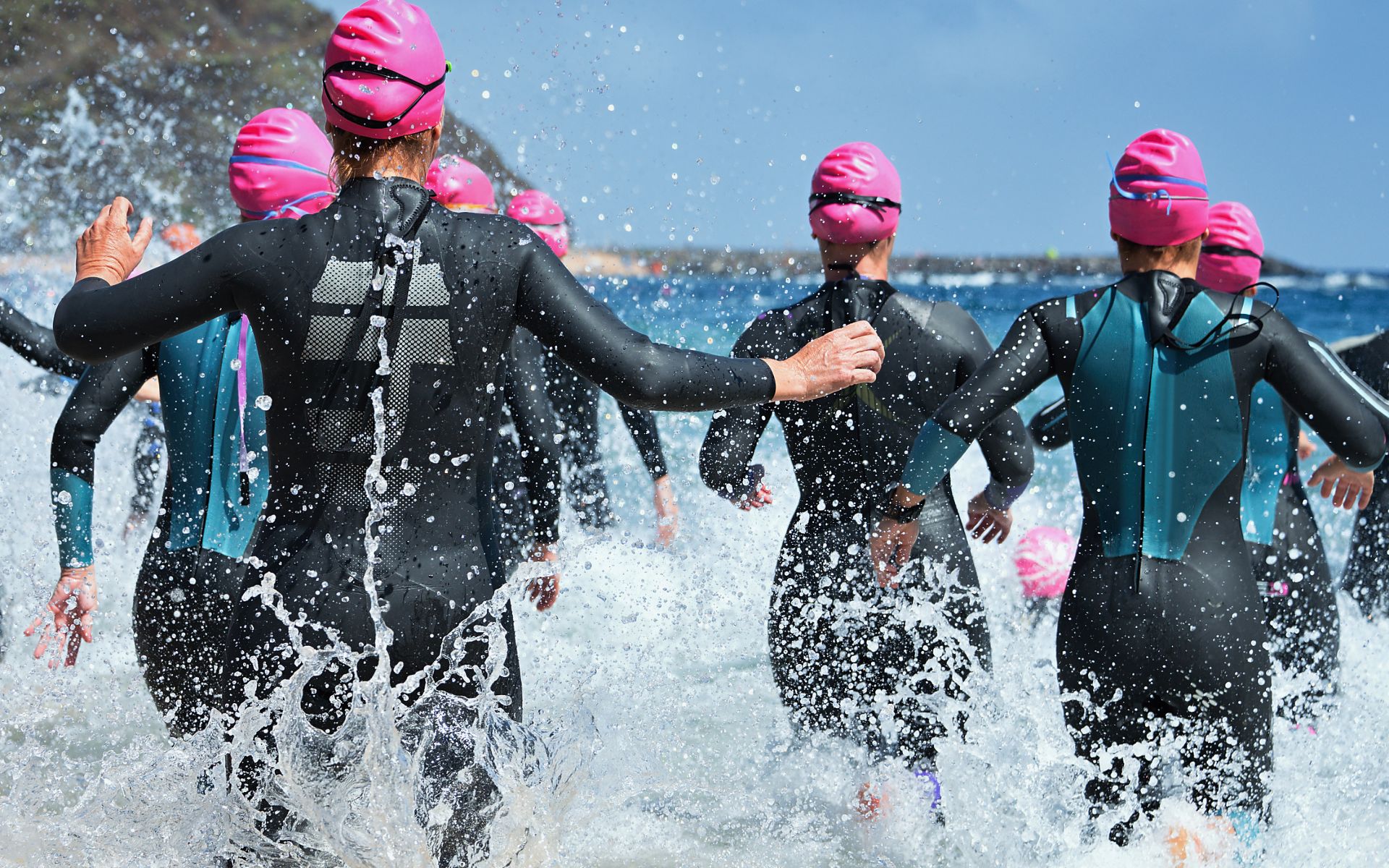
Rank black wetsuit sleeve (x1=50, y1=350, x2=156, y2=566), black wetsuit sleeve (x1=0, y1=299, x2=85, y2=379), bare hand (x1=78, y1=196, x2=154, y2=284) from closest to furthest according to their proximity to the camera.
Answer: bare hand (x1=78, y1=196, x2=154, y2=284), black wetsuit sleeve (x1=50, y1=350, x2=156, y2=566), black wetsuit sleeve (x1=0, y1=299, x2=85, y2=379)

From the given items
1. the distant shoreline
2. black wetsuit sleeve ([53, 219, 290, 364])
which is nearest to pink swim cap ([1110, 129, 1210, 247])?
black wetsuit sleeve ([53, 219, 290, 364])

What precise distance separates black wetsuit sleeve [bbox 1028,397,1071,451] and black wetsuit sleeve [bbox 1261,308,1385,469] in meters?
1.31

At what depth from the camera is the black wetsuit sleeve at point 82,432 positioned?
10.4ft

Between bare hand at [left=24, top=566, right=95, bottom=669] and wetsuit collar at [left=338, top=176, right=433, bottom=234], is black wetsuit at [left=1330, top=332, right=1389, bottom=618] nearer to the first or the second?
wetsuit collar at [left=338, top=176, right=433, bottom=234]

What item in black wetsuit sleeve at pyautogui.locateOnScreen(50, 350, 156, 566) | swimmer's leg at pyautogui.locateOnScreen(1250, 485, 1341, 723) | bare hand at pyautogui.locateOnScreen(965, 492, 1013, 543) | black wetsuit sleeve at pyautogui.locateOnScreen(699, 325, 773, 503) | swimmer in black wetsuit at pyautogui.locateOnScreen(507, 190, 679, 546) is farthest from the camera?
swimmer in black wetsuit at pyautogui.locateOnScreen(507, 190, 679, 546)

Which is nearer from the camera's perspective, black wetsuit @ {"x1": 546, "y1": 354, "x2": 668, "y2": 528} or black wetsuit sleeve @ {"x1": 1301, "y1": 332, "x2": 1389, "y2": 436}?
black wetsuit sleeve @ {"x1": 1301, "y1": 332, "x2": 1389, "y2": 436}

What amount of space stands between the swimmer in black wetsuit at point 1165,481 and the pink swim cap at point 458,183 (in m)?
2.83

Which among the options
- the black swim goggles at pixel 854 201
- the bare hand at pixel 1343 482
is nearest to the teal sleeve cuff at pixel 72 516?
the black swim goggles at pixel 854 201

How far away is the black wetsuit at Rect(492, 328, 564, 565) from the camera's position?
3.96 meters

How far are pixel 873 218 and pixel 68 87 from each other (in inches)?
1865

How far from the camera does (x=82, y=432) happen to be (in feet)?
10.4

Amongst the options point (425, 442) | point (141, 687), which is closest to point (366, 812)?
point (425, 442)

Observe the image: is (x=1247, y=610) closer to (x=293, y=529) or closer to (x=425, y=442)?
(x=425, y=442)

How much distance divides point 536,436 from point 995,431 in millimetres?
1495
